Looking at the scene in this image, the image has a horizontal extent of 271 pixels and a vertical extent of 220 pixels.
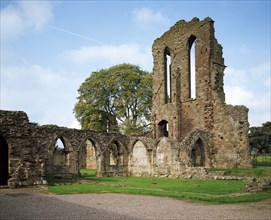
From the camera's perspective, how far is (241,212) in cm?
856

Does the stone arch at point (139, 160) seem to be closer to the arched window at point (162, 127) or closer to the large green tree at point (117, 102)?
the arched window at point (162, 127)

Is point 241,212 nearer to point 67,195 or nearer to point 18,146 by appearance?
point 67,195

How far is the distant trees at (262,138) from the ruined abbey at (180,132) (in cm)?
2399

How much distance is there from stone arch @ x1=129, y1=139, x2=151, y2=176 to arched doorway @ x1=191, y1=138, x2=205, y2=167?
325cm

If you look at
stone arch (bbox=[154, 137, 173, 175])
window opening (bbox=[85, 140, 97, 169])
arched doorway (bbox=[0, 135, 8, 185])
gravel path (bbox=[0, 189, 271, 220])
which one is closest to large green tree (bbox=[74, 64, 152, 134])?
window opening (bbox=[85, 140, 97, 169])

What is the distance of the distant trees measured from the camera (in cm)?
4884

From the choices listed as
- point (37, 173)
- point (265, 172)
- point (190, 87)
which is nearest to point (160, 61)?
point (190, 87)

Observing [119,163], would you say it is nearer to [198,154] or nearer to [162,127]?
[198,154]

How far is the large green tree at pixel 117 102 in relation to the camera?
37.4 m

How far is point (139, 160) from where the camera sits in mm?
25016

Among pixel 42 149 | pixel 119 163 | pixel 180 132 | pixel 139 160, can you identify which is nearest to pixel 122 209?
pixel 42 149

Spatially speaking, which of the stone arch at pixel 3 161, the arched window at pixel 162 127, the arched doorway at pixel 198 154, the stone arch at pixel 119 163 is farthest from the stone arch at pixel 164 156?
the stone arch at pixel 3 161

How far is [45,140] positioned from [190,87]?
39.6ft

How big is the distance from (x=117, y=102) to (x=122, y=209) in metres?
28.6
